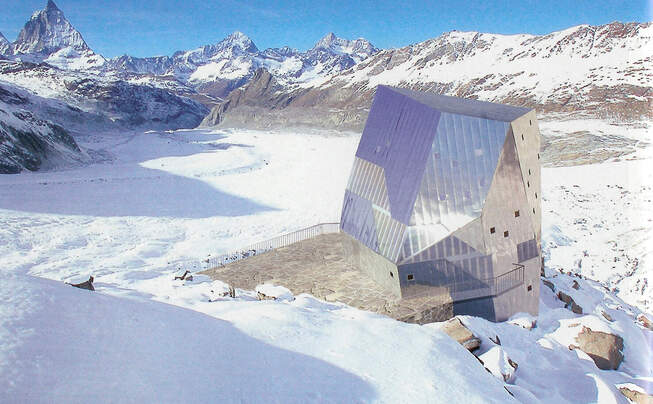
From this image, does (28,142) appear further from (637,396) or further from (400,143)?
(637,396)

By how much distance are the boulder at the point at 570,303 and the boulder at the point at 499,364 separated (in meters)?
6.52

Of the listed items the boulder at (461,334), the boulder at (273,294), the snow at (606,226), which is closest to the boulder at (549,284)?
the snow at (606,226)

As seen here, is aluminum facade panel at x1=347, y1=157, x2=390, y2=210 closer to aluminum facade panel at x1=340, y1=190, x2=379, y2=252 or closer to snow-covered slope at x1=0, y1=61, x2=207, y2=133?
aluminum facade panel at x1=340, y1=190, x2=379, y2=252

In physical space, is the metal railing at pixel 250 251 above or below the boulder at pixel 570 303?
above

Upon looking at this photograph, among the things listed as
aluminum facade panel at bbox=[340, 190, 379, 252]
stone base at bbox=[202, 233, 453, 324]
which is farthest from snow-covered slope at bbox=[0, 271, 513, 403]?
aluminum facade panel at bbox=[340, 190, 379, 252]

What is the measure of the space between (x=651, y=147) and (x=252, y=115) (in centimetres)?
9254

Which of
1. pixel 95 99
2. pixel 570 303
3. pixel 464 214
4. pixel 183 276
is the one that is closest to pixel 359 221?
pixel 464 214

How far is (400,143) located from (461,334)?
560 centimetres

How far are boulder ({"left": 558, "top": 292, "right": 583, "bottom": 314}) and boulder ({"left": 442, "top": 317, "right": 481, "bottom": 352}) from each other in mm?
6138

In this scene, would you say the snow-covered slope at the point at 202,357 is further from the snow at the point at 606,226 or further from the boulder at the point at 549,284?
the snow at the point at 606,226

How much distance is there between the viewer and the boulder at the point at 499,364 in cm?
704

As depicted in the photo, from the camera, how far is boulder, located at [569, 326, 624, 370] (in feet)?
30.2

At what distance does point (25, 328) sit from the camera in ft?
14.9

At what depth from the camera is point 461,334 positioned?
323 inches
